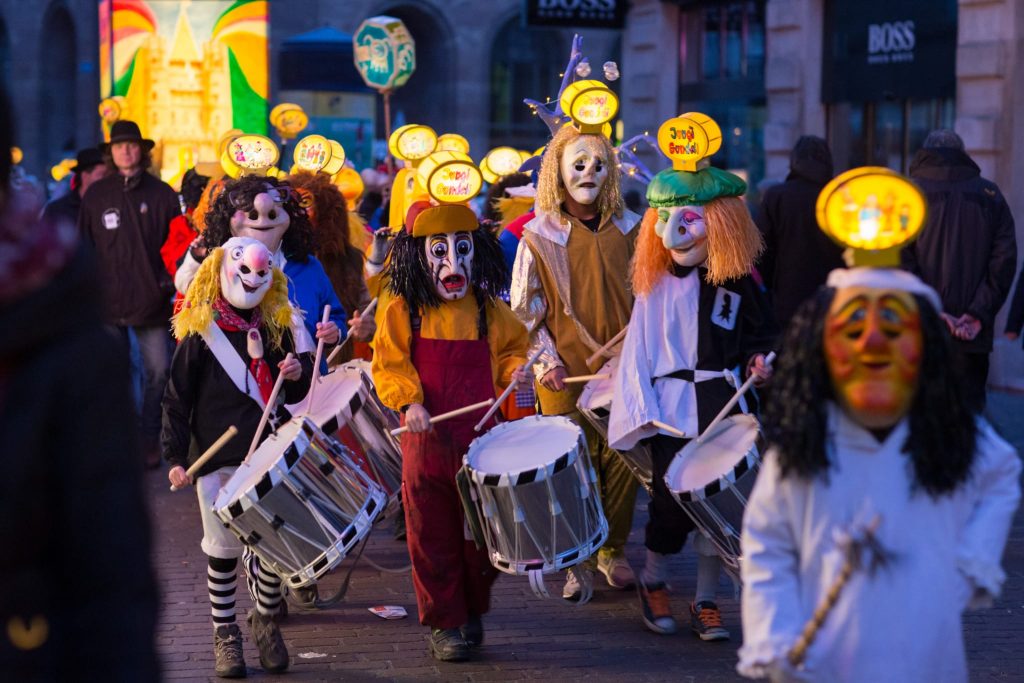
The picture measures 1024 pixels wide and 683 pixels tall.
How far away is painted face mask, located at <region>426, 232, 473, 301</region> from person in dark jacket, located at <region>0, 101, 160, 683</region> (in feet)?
11.8

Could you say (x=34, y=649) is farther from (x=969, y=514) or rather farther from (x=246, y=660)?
(x=246, y=660)

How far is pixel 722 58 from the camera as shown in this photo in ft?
57.0

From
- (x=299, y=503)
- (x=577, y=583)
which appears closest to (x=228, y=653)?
(x=299, y=503)

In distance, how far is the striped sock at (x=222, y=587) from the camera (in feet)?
19.2

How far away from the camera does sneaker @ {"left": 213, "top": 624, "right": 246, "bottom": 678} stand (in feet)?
19.1

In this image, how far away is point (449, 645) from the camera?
236 inches

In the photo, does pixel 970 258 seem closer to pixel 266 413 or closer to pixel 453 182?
pixel 453 182

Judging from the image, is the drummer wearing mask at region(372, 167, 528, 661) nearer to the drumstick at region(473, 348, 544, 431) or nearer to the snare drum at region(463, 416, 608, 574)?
the drumstick at region(473, 348, 544, 431)

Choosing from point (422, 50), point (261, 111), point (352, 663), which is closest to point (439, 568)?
point (352, 663)

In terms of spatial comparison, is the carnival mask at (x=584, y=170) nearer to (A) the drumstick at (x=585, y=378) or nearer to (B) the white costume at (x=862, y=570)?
(A) the drumstick at (x=585, y=378)

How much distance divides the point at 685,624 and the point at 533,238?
1.72 metres

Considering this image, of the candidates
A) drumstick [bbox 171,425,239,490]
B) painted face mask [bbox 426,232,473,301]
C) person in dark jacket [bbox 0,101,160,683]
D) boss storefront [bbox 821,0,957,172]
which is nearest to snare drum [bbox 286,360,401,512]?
drumstick [bbox 171,425,239,490]

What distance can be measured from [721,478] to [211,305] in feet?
6.23

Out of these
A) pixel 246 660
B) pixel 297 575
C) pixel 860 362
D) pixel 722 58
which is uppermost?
pixel 722 58
